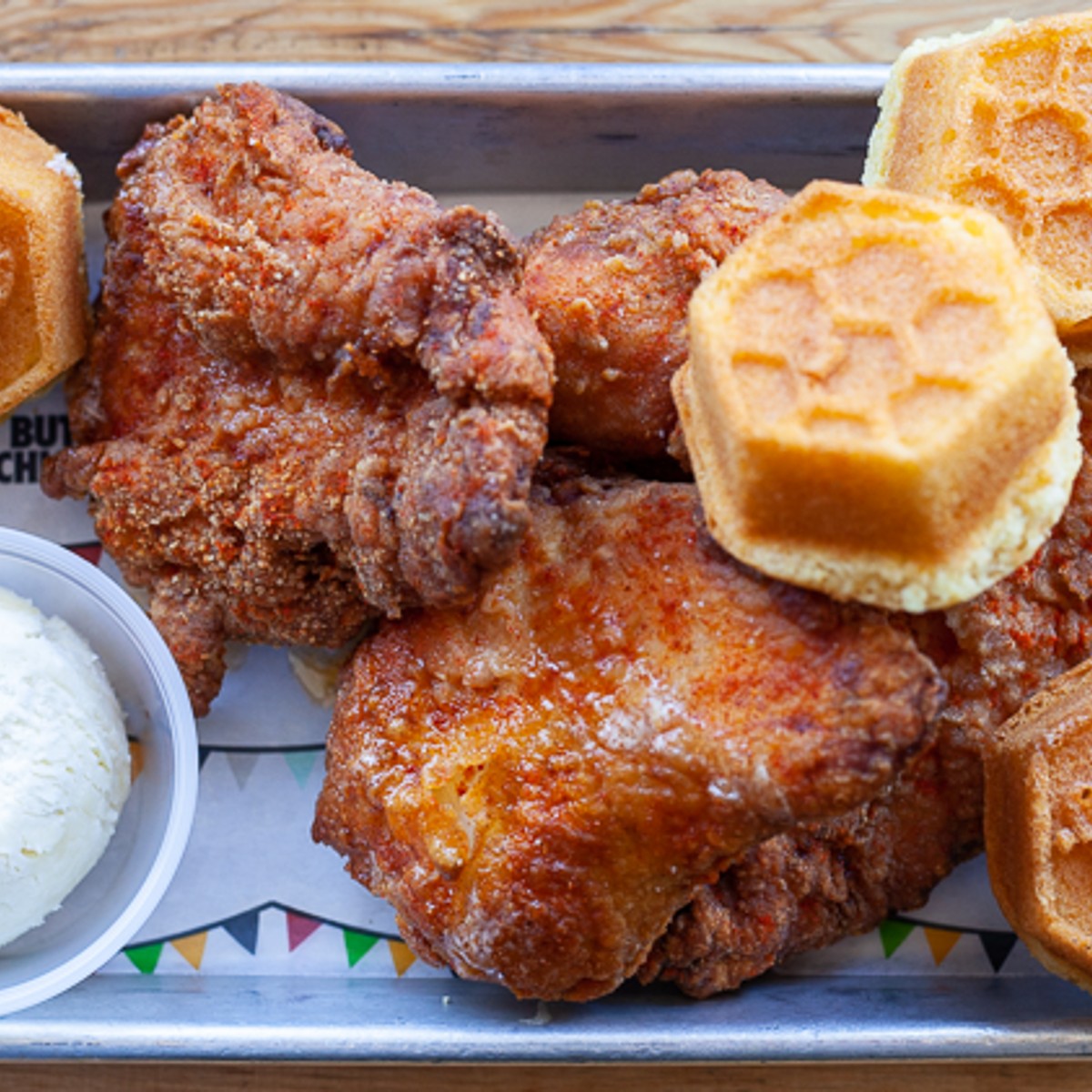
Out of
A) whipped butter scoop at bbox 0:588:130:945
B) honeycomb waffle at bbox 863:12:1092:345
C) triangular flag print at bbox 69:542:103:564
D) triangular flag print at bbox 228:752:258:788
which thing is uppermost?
honeycomb waffle at bbox 863:12:1092:345

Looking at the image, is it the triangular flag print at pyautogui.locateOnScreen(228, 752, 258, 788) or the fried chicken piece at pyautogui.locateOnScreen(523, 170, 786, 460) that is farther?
the triangular flag print at pyautogui.locateOnScreen(228, 752, 258, 788)

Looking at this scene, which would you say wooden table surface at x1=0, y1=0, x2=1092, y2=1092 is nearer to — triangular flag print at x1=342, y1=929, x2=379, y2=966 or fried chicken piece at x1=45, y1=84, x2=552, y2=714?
fried chicken piece at x1=45, y1=84, x2=552, y2=714

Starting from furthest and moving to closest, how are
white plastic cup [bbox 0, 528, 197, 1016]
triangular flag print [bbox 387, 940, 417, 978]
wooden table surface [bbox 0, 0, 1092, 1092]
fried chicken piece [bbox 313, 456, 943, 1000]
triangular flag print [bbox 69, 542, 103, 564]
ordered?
wooden table surface [bbox 0, 0, 1092, 1092] < triangular flag print [bbox 69, 542, 103, 564] < triangular flag print [bbox 387, 940, 417, 978] < white plastic cup [bbox 0, 528, 197, 1016] < fried chicken piece [bbox 313, 456, 943, 1000]

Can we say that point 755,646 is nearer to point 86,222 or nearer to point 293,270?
point 293,270

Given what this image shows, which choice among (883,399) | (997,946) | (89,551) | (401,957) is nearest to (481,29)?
(89,551)

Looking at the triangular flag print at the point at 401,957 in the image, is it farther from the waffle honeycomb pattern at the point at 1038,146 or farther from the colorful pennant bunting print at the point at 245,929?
the waffle honeycomb pattern at the point at 1038,146

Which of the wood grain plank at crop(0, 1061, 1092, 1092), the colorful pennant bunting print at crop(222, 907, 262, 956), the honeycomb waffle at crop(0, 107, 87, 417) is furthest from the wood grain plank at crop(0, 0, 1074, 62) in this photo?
the wood grain plank at crop(0, 1061, 1092, 1092)

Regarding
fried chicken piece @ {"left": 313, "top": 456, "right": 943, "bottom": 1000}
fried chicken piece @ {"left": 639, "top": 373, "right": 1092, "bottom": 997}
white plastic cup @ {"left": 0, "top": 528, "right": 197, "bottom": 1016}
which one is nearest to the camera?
fried chicken piece @ {"left": 313, "top": 456, "right": 943, "bottom": 1000}
